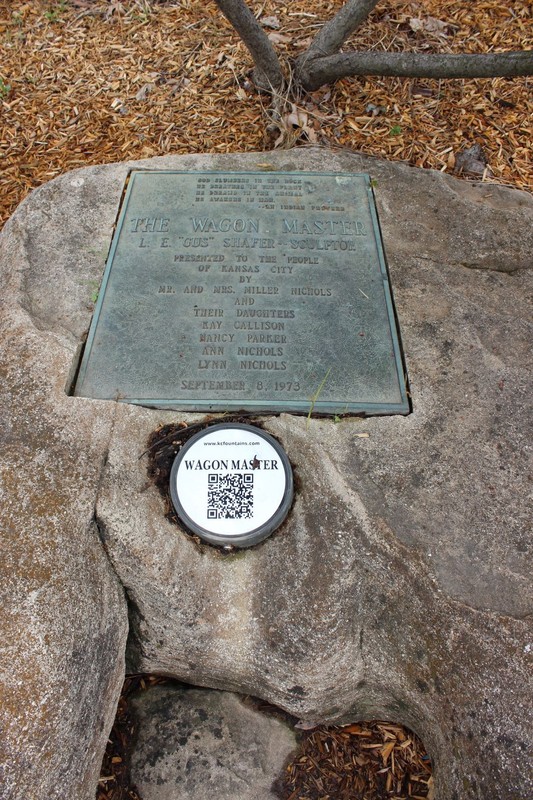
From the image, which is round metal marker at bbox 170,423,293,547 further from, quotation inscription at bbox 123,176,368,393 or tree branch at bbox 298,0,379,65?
tree branch at bbox 298,0,379,65

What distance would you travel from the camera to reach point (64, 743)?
155 cm

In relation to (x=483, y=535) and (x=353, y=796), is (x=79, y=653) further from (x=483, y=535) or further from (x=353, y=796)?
(x=483, y=535)

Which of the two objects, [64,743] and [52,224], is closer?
[64,743]

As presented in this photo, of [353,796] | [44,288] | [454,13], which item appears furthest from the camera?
[454,13]

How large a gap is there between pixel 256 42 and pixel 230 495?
270 cm

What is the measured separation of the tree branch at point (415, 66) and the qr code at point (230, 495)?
8.34ft

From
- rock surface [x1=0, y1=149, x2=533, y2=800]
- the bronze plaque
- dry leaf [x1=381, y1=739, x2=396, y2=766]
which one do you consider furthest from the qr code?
dry leaf [x1=381, y1=739, x2=396, y2=766]

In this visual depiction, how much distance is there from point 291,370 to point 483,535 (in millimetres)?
915

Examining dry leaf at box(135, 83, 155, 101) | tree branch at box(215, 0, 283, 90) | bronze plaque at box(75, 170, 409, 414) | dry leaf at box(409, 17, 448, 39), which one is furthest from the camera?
dry leaf at box(409, 17, 448, 39)

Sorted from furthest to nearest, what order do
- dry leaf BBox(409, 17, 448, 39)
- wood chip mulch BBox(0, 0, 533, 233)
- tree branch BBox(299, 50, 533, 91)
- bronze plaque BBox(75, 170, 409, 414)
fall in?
1. dry leaf BBox(409, 17, 448, 39)
2. wood chip mulch BBox(0, 0, 533, 233)
3. tree branch BBox(299, 50, 533, 91)
4. bronze plaque BBox(75, 170, 409, 414)

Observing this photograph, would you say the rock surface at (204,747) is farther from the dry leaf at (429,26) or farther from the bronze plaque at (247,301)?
the dry leaf at (429,26)

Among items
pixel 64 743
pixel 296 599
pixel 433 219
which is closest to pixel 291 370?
pixel 296 599

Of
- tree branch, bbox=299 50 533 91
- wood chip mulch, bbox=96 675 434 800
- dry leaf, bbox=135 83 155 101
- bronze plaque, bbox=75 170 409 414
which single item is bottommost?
wood chip mulch, bbox=96 675 434 800

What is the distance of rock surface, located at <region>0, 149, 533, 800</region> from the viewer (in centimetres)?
161
